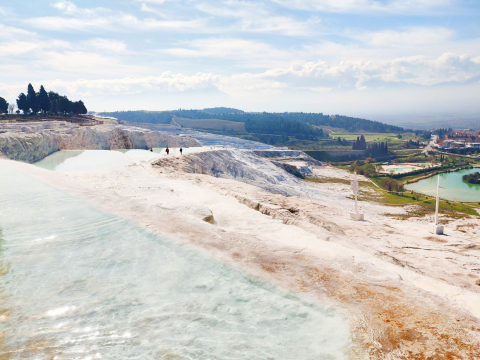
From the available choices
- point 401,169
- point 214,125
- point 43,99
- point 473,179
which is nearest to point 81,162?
point 43,99

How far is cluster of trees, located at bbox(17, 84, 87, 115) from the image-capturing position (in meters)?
62.2

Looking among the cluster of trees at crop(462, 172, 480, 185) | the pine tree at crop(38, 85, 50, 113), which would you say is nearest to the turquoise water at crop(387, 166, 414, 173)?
the cluster of trees at crop(462, 172, 480, 185)

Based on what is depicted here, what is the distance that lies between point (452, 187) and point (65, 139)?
71.3 m

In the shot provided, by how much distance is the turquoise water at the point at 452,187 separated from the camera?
57.9 m

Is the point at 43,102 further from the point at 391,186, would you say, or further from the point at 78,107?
the point at 391,186

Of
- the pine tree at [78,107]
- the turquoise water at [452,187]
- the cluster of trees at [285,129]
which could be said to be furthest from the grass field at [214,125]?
the turquoise water at [452,187]

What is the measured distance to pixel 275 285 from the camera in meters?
6.02

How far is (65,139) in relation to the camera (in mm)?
35969

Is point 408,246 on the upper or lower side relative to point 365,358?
lower

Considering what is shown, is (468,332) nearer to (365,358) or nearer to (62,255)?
(365,358)

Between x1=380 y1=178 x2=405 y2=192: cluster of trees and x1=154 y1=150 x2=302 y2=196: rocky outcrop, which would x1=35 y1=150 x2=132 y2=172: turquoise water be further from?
→ x1=380 y1=178 x2=405 y2=192: cluster of trees

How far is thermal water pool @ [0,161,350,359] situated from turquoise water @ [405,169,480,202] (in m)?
57.6

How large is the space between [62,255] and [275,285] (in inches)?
188

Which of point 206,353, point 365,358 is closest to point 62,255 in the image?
point 206,353
